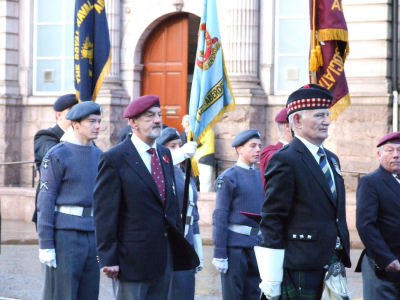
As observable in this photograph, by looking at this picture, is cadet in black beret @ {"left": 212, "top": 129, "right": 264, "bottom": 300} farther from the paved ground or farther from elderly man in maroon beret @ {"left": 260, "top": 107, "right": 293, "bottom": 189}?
the paved ground

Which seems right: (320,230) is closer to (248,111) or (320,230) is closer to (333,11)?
(333,11)

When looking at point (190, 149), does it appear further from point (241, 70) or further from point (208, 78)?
point (241, 70)

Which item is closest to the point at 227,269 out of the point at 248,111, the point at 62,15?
the point at 248,111

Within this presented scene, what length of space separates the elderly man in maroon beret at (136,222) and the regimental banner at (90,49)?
144 inches

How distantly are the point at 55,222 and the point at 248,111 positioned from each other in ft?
34.5

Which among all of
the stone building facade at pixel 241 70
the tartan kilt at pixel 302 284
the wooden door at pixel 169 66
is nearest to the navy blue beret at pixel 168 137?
the tartan kilt at pixel 302 284

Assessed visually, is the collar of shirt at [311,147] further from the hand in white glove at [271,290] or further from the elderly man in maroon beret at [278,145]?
the elderly man in maroon beret at [278,145]

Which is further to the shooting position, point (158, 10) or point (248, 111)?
point (158, 10)

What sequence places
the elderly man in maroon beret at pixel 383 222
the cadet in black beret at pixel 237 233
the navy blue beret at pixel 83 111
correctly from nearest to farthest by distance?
the elderly man in maroon beret at pixel 383 222, the navy blue beret at pixel 83 111, the cadet in black beret at pixel 237 233

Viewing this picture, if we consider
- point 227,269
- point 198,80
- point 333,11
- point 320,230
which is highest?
point 333,11

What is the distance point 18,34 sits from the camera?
2064cm

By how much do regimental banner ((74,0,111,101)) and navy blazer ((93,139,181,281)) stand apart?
A: 375 cm

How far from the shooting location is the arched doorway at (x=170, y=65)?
19.3m

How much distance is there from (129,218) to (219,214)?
70.9 inches
